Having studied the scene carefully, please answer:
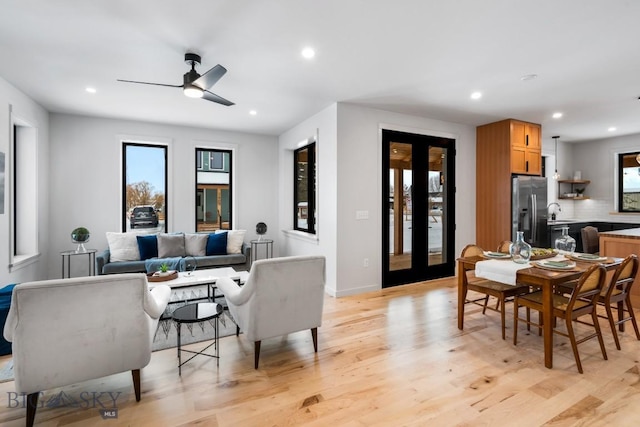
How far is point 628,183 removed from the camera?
6539 mm

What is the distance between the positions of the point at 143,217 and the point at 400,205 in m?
4.58

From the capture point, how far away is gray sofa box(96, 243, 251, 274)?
179 inches

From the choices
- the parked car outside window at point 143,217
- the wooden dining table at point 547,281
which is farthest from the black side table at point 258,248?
the wooden dining table at point 547,281

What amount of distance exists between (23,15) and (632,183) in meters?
9.65

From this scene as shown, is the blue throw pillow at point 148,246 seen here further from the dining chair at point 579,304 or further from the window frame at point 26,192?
the dining chair at point 579,304

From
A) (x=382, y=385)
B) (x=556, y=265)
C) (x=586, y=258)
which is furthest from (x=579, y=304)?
(x=382, y=385)

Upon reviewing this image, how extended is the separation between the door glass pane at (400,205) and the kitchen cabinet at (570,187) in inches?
166

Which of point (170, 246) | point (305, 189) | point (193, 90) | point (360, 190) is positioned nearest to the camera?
point (193, 90)

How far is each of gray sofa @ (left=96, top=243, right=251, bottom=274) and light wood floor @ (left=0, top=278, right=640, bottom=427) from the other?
2.19 meters

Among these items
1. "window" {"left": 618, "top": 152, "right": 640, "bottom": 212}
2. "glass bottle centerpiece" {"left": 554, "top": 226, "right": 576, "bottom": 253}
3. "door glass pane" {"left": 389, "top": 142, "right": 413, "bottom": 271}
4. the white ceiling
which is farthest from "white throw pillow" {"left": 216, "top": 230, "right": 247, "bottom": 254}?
"window" {"left": 618, "top": 152, "right": 640, "bottom": 212}

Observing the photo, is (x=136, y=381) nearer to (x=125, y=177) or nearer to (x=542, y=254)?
(x=542, y=254)

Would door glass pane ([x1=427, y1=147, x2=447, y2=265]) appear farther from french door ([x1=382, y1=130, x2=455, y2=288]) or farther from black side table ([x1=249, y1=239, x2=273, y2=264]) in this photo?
black side table ([x1=249, y1=239, x2=273, y2=264])

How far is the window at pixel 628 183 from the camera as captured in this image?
21.0 feet

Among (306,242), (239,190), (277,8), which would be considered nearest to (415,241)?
(306,242)
